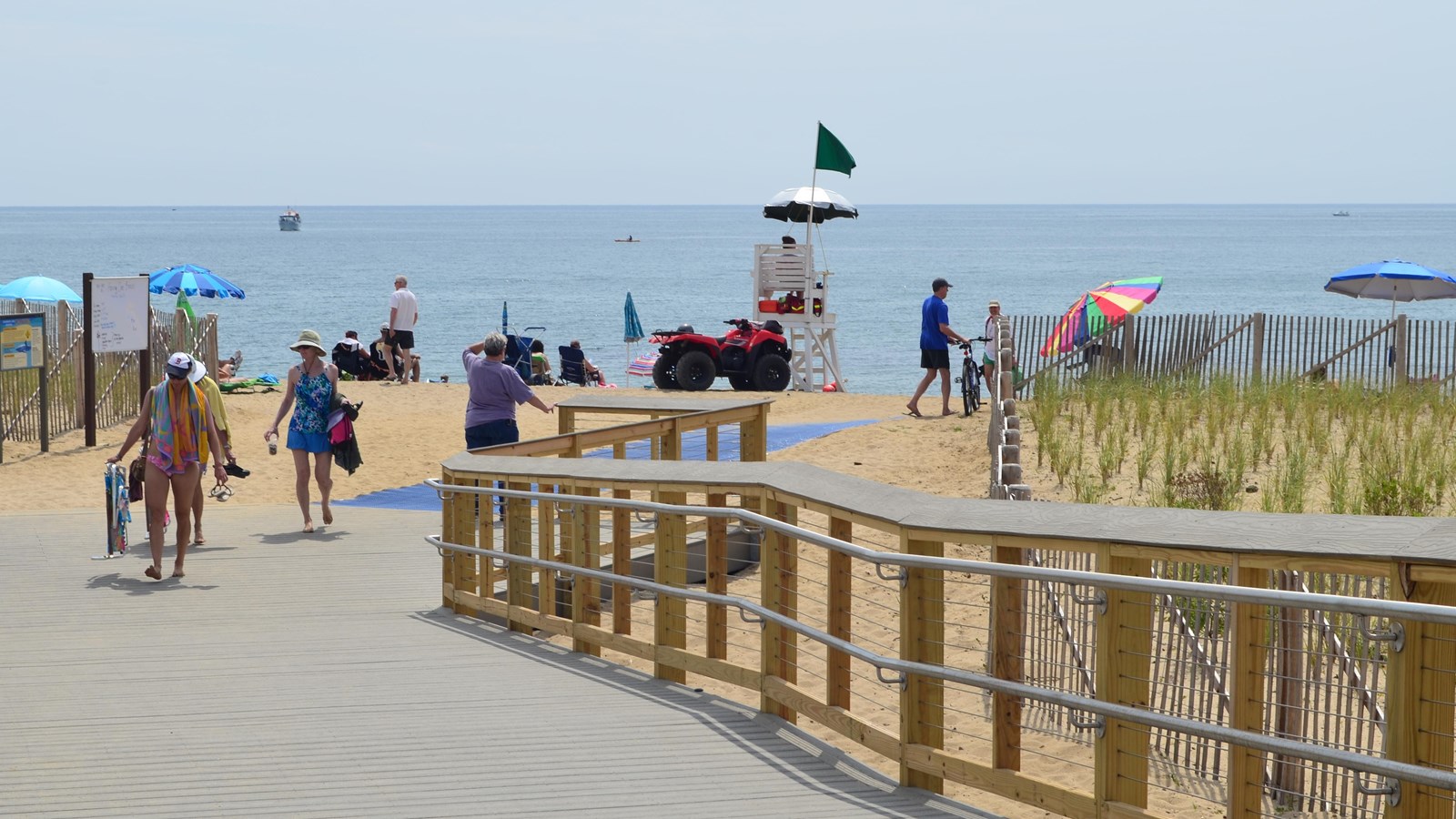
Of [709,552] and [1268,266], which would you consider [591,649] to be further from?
[1268,266]

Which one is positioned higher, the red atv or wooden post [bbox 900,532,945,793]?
the red atv

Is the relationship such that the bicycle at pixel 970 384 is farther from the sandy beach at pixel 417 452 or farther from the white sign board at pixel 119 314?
the white sign board at pixel 119 314

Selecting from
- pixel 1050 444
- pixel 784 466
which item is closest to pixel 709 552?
pixel 784 466

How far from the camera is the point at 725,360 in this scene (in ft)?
84.4

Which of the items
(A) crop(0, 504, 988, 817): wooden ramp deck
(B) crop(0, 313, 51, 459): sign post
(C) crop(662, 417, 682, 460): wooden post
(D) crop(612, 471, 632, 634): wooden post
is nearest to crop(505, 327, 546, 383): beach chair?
(B) crop(0, 313, 51, 459): sign post

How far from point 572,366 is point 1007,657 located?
2991 centimetres

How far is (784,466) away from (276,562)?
5.35 metres

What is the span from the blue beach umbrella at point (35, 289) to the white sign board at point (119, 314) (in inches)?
406

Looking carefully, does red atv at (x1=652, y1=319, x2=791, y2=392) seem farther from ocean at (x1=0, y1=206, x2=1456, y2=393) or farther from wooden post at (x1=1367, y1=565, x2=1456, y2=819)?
wooden post at (x1=1367, y1=565, x2=1456, y2=819)

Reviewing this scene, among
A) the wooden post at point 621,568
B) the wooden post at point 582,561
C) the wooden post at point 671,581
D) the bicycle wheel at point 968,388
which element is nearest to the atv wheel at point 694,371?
the bicycle wheel at point 968,388

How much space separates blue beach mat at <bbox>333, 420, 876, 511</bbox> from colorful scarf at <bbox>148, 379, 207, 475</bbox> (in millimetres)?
3547

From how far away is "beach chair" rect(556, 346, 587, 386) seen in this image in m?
34.9

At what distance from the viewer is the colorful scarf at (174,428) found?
10.0m

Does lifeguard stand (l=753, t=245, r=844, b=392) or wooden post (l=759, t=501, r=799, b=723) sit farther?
lifeguard stand (l=753, t=245, r=844, b=392)
